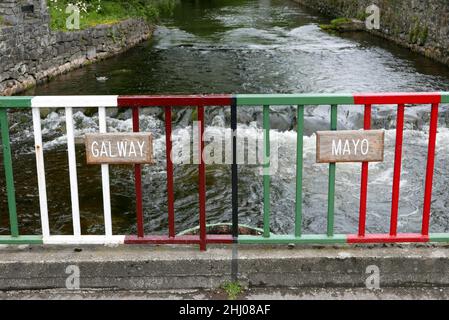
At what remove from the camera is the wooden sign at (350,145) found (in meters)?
3.90

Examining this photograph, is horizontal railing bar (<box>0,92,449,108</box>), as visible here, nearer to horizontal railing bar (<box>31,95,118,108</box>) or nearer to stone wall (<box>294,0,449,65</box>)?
horizontal railing bar (<box>31,95,118,108</box>)

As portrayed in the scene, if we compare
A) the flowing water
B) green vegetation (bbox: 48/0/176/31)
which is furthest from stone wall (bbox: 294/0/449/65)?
green vegetation (bbox: 48/0/176/31)

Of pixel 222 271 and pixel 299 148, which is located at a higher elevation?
pixel 299 148

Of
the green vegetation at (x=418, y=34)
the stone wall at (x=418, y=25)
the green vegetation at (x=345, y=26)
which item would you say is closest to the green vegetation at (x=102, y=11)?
the green vegetation at (x=345, y=26)

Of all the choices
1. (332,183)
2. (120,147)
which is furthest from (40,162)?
(332,183)

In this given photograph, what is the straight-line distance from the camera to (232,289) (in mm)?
3959

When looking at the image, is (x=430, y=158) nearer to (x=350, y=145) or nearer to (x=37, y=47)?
(x=350, y=145)

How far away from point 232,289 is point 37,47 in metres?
11.7

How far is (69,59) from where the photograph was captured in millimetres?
15977

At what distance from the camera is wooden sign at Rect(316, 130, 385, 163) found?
12.8 feet

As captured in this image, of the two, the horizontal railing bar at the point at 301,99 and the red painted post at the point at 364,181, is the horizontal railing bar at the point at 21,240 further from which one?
the red painted post at the point at 364,181

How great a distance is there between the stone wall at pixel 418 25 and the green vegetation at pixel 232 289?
44.9ft

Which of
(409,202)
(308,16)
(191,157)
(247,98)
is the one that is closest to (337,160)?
(247,98)

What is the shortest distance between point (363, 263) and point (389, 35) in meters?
18.3
